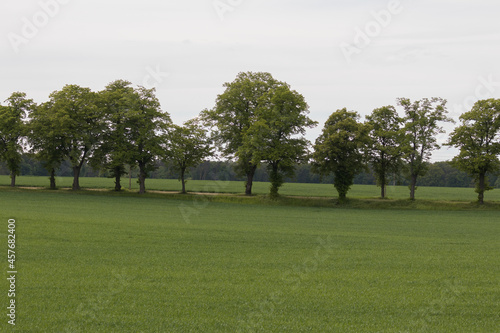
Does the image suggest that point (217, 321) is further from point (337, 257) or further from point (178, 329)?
point (337, 257)

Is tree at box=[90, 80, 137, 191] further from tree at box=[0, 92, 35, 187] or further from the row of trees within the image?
tree at box=[0, 92, 35, 187]

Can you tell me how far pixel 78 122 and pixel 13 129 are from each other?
11159mm

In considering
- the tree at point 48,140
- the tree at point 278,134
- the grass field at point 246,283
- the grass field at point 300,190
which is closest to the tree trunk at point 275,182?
the tree at point 278,134

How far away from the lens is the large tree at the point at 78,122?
61906 mm

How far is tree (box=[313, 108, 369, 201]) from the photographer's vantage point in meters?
56.9

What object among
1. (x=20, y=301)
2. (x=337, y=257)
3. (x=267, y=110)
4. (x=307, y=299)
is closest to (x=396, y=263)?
(x=337, y=257)

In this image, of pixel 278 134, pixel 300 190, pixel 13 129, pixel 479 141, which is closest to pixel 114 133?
pixel 13 129

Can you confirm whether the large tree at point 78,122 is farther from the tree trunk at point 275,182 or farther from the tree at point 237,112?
the tree trunk at point 275,182

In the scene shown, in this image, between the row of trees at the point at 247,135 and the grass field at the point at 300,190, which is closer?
the row of trees at the point at 247,135

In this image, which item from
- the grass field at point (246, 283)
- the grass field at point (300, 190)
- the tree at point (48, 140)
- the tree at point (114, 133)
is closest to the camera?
the grass field at point (246, 283)

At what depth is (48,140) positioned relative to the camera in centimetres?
6228

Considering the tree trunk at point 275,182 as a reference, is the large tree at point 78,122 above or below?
above

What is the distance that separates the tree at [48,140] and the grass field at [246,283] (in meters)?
39.9

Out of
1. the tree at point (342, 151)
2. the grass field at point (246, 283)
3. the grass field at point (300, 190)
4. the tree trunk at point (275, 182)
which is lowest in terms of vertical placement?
the grass field at point (246, 283)
